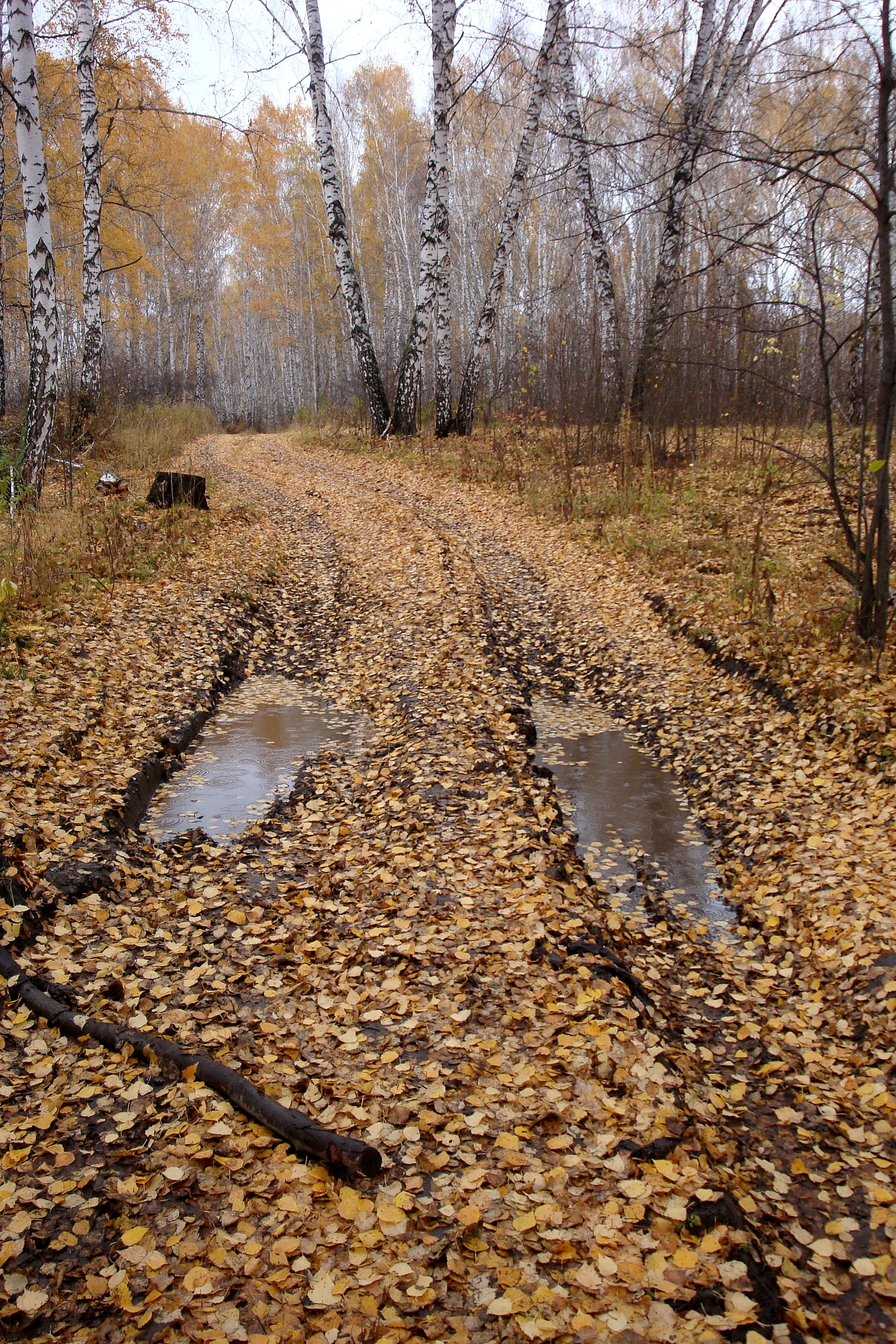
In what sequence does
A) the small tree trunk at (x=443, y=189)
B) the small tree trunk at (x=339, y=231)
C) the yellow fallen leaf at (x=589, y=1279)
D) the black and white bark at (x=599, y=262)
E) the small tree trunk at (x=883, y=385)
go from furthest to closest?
the small tree trunk at (x=339, y=231) < the small tree trunk at (x=443, y=189) < the black and white bark at (x=599, y=262) < the small tree trunk at (x=883, y=385) < the yellow fallen leaf at (x=589, y=1279)

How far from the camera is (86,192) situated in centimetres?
1391

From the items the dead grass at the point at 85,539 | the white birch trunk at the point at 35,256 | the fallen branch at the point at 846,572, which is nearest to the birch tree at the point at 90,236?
the dead grass at the point at 85,539

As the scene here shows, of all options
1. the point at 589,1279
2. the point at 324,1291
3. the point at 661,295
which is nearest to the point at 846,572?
the point at 589,1279

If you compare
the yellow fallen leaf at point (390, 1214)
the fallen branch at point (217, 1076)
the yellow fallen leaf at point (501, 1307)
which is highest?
the fallen branch at point (217, 1076)

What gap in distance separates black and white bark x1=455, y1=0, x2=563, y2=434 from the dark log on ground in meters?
6.56

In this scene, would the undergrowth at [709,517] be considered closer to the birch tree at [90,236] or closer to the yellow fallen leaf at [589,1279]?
the yellow fallen leaf at [589,1279]

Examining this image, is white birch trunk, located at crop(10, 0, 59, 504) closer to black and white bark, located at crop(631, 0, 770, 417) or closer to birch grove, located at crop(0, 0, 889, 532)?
birch grove, located at crop(0, 0, 889, 532)

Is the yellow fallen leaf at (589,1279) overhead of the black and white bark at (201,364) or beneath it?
beneath

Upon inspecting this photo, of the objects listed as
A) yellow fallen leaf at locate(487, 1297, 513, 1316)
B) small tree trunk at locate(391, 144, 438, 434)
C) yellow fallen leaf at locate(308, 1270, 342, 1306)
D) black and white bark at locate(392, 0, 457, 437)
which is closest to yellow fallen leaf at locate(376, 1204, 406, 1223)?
yellow fallen leaf at locate(308, 1270, 342, 1306)

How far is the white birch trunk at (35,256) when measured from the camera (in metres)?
8.95

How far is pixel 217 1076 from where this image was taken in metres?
3.04

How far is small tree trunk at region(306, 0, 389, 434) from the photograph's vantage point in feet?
49.2

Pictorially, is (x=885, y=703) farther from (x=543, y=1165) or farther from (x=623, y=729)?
(x=543, y=1165)

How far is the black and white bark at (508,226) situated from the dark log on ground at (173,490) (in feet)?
21.5
